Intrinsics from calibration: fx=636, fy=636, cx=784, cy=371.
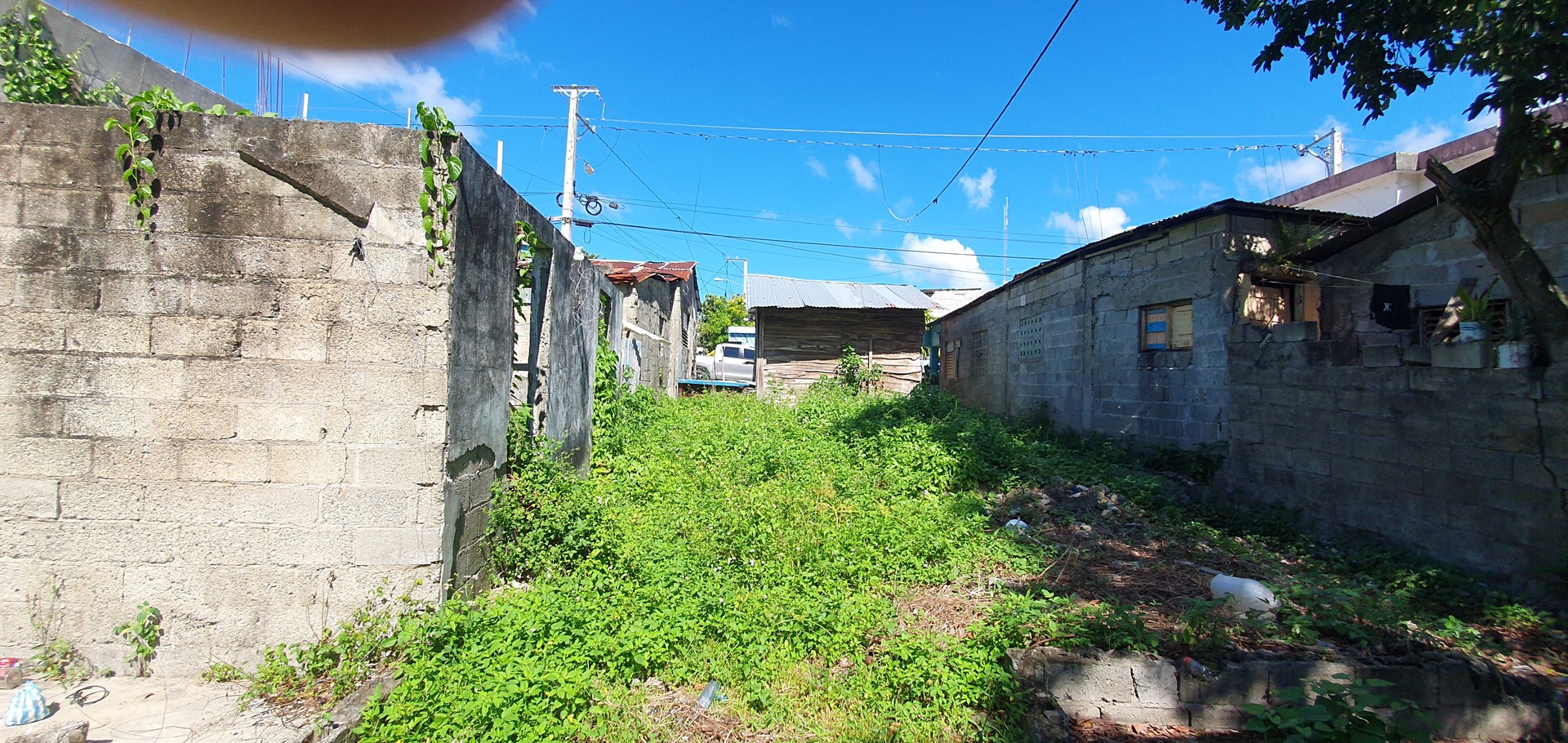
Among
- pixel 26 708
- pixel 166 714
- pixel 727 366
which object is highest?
pixel 727 366

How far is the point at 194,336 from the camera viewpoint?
3273mm

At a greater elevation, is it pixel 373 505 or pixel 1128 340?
pixel 1128 340

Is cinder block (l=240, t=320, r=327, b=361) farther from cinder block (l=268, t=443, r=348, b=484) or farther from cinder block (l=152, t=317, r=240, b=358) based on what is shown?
cinder block (l=268, t=443, r=348, b=484)

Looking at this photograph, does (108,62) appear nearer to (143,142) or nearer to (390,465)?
(143,142)

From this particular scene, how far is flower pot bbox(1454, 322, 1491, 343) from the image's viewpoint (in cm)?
458

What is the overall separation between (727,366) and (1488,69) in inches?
645

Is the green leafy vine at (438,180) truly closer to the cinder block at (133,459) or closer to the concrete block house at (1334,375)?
the cinder block at (133,459)

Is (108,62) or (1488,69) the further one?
(108,62)

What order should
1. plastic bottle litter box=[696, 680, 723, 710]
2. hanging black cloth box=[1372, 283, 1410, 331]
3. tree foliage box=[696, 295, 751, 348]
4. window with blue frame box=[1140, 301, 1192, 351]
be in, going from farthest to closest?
tree foliage box=[696, 295, 751, 348], window with blue frame box=[1140, 301, 1192, 351], hanging black cloth box=[1372, 283, 1410, 331], plastic bottle litter box=[696, 680, 723, 710]

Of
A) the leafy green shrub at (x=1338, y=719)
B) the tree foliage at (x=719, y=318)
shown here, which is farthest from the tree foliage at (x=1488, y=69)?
the tree foliage at (x=719, y=318)

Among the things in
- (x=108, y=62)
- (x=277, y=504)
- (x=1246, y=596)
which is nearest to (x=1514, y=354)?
(x=1246, y=596)

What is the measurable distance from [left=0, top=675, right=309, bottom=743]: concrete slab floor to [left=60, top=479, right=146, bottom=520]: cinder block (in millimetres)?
832

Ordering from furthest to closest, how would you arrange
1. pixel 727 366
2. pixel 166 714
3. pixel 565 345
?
pixel 727 366 → pixel 565 345 → pixel 166 714

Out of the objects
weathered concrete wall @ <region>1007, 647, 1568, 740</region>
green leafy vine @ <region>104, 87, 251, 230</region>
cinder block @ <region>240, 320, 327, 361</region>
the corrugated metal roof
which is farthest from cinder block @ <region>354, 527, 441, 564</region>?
the corrugated metal roof
